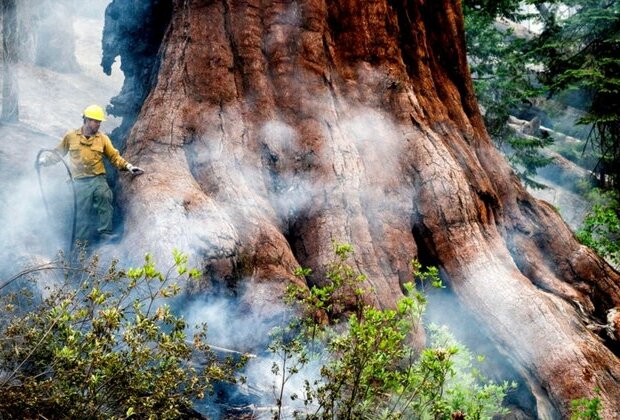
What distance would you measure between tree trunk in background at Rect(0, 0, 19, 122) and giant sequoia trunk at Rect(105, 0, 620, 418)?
23.9 ft

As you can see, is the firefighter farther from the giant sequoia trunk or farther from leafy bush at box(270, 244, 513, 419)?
leafy bush at box(270, 244, 513, 419)

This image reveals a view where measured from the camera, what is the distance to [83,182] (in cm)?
545

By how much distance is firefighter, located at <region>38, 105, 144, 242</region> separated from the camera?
17.2 feet

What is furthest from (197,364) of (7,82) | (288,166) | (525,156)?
(525,156)

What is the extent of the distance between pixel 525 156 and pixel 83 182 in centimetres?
1130

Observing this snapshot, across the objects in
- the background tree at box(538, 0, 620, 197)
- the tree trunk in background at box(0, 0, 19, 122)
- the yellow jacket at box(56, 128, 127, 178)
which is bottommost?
the tree trunk in background at box(0, 0, 19, 122)

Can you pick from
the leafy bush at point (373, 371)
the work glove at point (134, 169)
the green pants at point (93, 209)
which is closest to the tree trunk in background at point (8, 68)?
the green pants at point (93, 209)

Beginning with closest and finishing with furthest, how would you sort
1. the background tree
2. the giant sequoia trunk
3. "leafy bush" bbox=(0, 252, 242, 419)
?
1. "leafy bush" bbox=(0, 252, 242, 419)
2. the giant sequoia trunk
3. the background tree

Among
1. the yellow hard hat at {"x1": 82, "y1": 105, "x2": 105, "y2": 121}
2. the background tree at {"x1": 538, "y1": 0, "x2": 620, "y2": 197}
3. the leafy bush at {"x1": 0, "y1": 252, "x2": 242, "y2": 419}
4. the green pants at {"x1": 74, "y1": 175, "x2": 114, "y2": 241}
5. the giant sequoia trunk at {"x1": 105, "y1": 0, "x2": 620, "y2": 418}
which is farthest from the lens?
the background tree at {"x1": 538, "y1": 0, "x2": 620, "y2": 197}

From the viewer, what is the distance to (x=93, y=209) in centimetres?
530

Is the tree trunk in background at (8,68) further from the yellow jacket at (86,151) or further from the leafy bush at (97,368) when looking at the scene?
the leafy bush at (97,368)

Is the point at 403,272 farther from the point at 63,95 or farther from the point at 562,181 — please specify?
the point at 562,181

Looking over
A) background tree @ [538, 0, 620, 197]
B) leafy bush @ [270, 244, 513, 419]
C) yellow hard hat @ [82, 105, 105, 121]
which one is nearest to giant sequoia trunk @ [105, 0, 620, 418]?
yellow hard hat @ [82, 105, 105, 121]

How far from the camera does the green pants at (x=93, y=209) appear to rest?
5.21 meters
